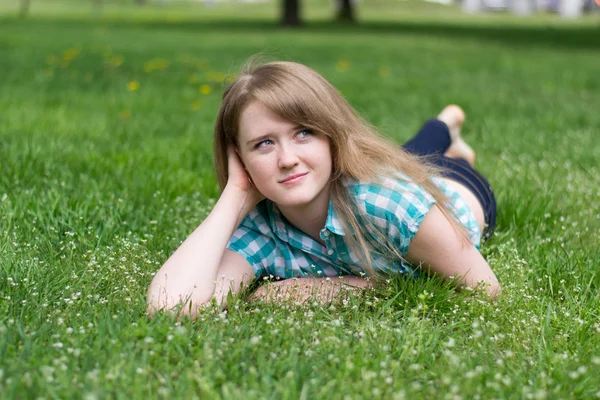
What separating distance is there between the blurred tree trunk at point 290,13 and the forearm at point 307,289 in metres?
22.8

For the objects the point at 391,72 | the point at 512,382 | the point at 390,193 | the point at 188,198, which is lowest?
the point at 391,72

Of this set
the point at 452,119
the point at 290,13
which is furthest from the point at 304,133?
the point at 290,13

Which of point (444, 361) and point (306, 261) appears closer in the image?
point (444, 361)

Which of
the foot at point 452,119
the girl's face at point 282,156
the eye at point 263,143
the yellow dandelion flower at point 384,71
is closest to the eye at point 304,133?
the girl's face at point 282,156

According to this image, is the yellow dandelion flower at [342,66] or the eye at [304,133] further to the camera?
the yellow dandelion flower at [342,66]

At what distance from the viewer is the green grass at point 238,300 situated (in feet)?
7.34

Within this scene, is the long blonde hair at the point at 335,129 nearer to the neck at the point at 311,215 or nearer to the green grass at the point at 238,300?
the neck at the point at 311,215

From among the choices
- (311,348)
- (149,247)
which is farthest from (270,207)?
(311,348)

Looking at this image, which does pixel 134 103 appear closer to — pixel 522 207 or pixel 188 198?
pixel 188 198

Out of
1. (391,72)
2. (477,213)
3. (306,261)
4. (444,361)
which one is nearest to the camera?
(444,361)

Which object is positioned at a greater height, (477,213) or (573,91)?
(477,213)

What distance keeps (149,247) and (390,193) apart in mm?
1253

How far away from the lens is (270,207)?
3375 millimetres

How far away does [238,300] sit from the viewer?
2.85 meters
